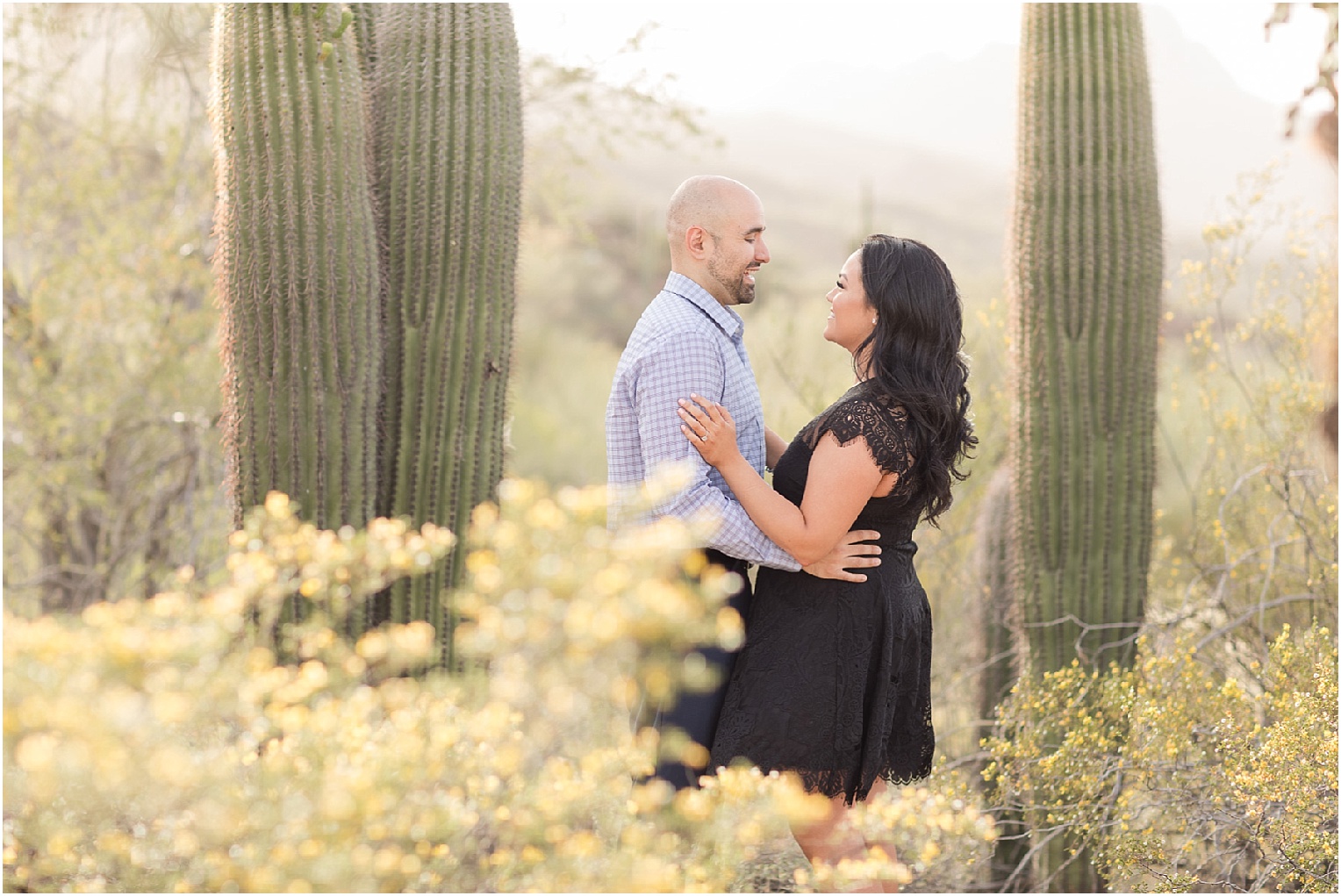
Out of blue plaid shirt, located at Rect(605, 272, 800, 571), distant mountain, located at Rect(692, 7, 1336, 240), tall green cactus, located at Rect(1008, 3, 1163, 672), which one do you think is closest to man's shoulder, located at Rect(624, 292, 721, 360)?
blue plaid shirt, located at Rect(605, 272, 800, 571)

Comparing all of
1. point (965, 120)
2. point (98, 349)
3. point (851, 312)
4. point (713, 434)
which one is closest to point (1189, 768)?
point (851, 312)

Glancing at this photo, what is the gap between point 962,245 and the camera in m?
28.0

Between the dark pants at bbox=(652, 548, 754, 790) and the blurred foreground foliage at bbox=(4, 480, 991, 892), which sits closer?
the blurred foreground foliage at bbox=(4, 480, 991, 892)

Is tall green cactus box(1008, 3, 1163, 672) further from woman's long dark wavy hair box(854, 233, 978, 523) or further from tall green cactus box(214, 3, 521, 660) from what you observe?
tall green cactus box(214, 3, 521, 660)

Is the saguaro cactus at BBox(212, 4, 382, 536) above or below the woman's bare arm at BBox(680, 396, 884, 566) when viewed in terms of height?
above

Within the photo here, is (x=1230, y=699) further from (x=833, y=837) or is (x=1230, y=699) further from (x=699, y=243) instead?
(x=699, y=243)

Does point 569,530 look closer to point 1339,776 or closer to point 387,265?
point 387,265

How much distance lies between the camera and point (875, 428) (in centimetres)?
209

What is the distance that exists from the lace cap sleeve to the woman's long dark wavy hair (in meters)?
0.03

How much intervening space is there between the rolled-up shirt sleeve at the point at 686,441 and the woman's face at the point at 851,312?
0.28 meters

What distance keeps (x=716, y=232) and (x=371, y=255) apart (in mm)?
1148

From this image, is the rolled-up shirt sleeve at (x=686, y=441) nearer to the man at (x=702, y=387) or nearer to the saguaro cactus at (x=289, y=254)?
the man at (x=702, y=387)

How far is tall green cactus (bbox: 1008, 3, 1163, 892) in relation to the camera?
3490 mm

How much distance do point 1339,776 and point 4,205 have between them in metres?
6.10
